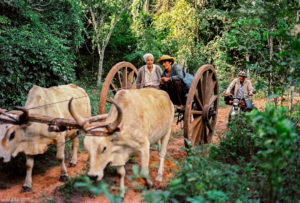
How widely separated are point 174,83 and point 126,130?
6.31 ft

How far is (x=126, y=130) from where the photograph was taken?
3590 mm

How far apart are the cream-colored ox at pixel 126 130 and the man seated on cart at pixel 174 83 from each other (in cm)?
66

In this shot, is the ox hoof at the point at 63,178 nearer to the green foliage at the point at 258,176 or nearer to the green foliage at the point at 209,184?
the green foliage at the point at 258,176

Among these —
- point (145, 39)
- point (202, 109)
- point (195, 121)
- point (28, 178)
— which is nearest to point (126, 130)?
point (28, 178)

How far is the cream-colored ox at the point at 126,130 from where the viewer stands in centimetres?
327

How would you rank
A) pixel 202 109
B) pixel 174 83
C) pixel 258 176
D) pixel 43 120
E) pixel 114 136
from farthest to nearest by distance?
pixel 202 109
pixel 174 83
pixel 43 120
pixel 258 176
pixel 114 136

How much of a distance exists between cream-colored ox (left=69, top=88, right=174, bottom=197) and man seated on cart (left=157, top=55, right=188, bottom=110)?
658mm

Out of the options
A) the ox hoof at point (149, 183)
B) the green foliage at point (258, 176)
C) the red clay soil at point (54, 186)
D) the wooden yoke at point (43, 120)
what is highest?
the wooden yoke at point (43, 120)

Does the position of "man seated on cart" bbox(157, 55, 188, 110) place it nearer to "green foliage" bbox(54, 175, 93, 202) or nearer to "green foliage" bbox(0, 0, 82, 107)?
"green foliage" bbox(54, 175, 93, 202)

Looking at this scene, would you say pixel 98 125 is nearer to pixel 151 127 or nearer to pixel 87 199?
pixel 151 127

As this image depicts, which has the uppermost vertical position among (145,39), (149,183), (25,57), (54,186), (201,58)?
(145,39)

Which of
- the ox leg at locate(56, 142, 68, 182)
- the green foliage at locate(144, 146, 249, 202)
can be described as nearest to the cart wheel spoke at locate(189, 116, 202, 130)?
the green foliage at locate(144, 146, 249, 202)

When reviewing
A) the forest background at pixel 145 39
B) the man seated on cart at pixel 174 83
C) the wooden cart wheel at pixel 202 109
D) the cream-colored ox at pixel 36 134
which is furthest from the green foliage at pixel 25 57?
the wooden cart wheel at pixel 202 109

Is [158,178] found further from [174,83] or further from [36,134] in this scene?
[36,134]
